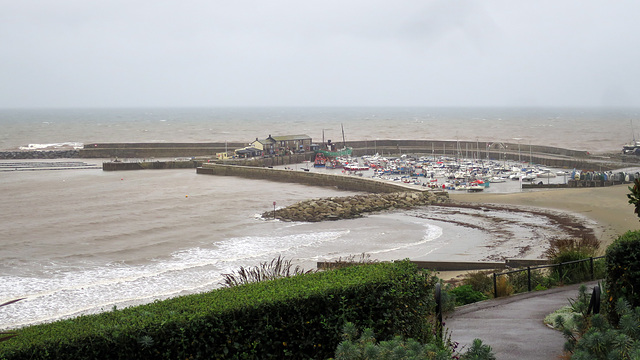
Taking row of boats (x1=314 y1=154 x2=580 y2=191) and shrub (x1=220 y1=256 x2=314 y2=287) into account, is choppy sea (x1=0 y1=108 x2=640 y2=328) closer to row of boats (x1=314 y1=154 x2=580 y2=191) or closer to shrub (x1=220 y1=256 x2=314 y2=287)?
shrub (x1=220 y1=256 x2=314 y2=287)

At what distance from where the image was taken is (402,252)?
892 inches

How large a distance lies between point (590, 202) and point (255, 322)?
31645 mm

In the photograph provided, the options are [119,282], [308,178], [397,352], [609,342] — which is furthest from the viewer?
[308,178]

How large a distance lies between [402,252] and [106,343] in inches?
705

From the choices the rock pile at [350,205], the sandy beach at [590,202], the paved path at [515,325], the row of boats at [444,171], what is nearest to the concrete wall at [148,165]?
the row of boats at [444,171]

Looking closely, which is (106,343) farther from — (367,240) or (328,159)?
(328,159)

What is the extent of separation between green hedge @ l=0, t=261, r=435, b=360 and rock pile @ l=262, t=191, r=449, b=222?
24.2 metres

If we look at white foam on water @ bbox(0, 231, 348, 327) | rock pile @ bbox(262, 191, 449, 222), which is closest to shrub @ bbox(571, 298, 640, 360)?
white foam on water @ bbox(0, 231, 348, 327)

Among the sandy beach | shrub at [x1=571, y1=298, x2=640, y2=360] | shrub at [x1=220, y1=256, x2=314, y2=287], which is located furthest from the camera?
the sandy beach

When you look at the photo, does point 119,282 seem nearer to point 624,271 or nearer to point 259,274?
point 259,274

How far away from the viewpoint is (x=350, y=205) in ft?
112

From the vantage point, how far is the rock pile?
32000mm

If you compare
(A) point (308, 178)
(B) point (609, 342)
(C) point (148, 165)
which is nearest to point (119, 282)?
(B) point (609, 342)

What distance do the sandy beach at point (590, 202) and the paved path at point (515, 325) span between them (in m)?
14.3
